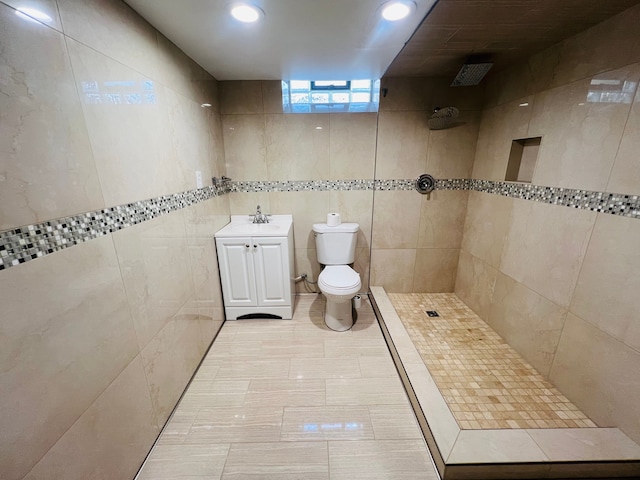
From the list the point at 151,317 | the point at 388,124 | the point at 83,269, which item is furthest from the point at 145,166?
the point at 388,124

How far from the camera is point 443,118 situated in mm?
2143

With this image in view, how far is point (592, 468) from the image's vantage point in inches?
43.1

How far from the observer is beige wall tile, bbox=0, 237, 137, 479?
671mm

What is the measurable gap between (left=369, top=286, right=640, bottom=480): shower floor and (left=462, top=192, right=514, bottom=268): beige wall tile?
2.08ft

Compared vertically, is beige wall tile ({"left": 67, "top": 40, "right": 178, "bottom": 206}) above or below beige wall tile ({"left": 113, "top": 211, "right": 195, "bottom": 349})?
above

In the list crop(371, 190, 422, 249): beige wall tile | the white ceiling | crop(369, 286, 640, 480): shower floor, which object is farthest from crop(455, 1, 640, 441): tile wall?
the white ceiling

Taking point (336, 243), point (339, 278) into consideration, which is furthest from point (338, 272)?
point (336, 243)

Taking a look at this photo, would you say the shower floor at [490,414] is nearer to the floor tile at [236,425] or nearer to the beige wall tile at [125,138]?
the floor tile at [236,425]

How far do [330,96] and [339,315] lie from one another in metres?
2.00

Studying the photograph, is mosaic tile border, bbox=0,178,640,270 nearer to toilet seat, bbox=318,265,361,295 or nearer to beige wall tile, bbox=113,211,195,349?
beige wall tile, bbox=113,211,195,349

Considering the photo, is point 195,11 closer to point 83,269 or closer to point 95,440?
point 83,269

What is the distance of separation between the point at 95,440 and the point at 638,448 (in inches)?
89.8

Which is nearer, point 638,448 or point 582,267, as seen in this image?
point 638,448

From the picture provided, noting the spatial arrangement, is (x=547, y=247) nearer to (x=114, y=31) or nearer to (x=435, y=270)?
(x=435, y=270)
